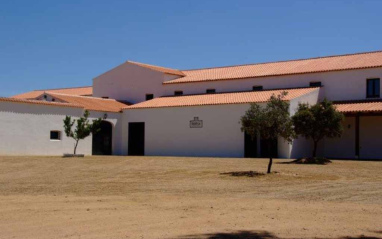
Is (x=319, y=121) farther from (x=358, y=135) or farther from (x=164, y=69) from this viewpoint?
(x=164, y=69)

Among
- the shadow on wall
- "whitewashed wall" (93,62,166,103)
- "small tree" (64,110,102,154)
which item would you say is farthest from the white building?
the shadow on wall

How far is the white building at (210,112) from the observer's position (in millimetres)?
35312

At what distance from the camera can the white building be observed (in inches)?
1390

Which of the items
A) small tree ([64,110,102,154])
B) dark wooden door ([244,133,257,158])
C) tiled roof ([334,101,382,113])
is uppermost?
tiled roof ([334,101,382,113])

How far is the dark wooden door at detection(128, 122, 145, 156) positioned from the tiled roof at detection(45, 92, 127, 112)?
2118 millimetres

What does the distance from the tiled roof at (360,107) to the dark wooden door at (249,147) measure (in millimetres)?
6675

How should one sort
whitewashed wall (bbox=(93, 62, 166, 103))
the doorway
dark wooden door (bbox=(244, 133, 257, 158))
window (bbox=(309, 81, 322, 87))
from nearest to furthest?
dark wooden door (bbox=(244, 133, 257, 158)), window (bbox=(309, 81, 322, 87)), the doorway, whitewashed wall (bbox=(93, 62, 166, 103))

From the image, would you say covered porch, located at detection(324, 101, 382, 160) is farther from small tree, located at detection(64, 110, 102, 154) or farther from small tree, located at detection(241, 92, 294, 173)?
small tree, located at detection(64, 110, 102, 154)

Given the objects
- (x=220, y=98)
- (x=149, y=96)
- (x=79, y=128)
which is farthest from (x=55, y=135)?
(x=220, y=98)

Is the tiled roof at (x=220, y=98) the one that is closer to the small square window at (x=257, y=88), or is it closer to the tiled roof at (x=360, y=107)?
the small square window at (x=257, y=88)

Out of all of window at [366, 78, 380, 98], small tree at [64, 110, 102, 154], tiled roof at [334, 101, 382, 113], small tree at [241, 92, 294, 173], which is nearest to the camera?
small tree at [241, 92, 294, 173]

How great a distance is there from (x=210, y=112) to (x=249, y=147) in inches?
167

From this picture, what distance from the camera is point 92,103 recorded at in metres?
42.5

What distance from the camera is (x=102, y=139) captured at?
4278cm
